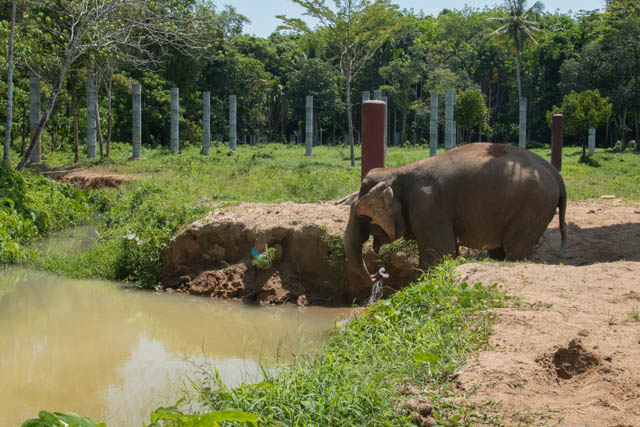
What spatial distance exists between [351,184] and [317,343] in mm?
7444

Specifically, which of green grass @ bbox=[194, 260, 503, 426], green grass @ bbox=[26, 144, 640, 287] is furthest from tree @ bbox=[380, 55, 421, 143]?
green grass @ bbox=[194, 260, 503, 426]

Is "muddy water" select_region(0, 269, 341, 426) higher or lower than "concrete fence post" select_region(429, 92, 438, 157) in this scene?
lower

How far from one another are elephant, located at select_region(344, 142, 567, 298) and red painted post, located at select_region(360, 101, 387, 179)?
10.8 feet

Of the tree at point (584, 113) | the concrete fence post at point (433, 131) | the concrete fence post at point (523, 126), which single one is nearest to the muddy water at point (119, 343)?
the concrete fence post at point (433, 131)

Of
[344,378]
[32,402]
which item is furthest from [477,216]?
[32,402]

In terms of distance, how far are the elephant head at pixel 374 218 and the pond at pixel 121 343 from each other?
40.9 inches

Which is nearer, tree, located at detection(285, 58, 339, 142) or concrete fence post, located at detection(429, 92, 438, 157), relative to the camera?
concrete fence post, located at detection(429, 92, 438, 157)

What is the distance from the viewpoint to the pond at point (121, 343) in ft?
18.5

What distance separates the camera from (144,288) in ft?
32.1

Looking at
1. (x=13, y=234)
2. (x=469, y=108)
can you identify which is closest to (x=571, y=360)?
(x=13, y=234)

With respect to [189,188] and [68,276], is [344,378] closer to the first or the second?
[68,276]

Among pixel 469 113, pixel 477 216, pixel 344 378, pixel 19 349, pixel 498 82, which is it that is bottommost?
pixel 19 349

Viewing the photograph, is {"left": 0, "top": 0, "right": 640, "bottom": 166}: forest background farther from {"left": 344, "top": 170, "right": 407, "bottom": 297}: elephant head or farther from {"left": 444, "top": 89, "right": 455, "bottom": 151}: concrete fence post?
{"left": 344, "top": 170, "right": 407, "bottom": 297}: elephant head

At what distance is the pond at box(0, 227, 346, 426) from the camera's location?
5637mm
